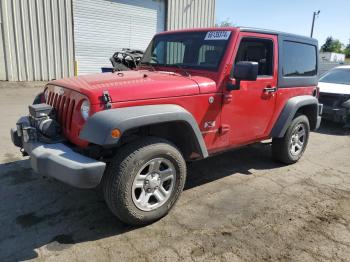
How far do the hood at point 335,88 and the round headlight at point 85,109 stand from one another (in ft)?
22.7

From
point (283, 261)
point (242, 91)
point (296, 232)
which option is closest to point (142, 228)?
point (283, 261)

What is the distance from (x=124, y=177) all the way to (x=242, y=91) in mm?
1881

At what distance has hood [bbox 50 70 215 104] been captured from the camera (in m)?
2.98

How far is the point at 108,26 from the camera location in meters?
13.6

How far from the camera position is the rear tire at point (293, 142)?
16.3 feet

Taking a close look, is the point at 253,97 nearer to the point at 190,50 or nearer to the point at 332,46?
the point at 190,50

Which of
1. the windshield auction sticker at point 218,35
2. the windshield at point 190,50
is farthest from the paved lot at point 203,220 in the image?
the windshield auction sticker at point 218,35

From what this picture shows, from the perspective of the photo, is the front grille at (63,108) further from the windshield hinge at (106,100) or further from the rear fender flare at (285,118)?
the rear fender flare at (285,118)

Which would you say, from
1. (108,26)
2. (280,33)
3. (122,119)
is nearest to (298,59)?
(280,33)

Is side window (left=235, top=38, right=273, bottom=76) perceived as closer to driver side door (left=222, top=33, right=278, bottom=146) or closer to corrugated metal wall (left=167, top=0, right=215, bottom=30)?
driver side door (left=222, top=33, right=278, bottom=146)

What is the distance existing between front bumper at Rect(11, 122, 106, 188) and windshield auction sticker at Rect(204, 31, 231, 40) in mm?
2112

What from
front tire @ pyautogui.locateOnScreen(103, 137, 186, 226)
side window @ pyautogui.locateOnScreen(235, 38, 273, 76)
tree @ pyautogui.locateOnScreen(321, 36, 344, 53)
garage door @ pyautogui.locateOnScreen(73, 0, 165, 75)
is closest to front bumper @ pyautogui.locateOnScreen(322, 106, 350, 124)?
side window @ pyautogui.locateOnScreen(235, 38, 273, 76)

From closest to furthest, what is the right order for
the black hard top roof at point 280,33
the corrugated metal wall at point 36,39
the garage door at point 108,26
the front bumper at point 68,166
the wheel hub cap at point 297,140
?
the front bumper at point 68,166
the black hard top roof at point 280,33
the wheel hub cap at point 297,140
the corrugated metal wall at point 36,39
the garage door at point 108,26

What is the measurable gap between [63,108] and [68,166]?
836 mm
